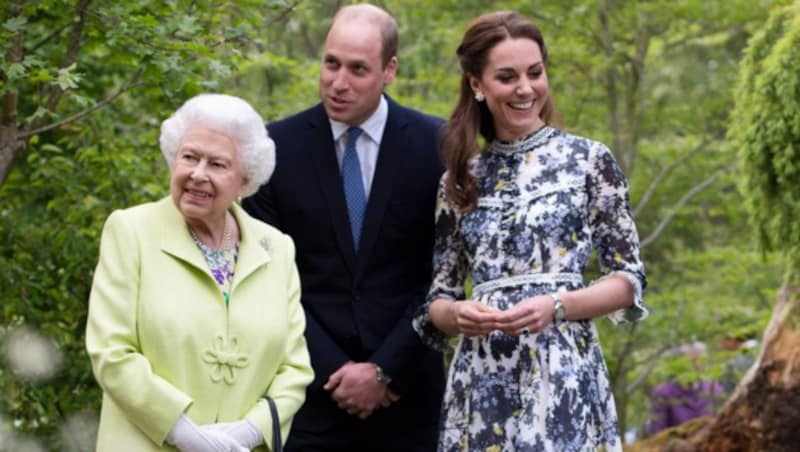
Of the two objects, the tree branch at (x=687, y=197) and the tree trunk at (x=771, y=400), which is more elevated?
the tree branch at (x=687, y=197)

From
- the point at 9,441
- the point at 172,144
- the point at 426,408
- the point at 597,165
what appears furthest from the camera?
the point at 9,441

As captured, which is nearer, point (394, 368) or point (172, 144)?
point (172, 144)

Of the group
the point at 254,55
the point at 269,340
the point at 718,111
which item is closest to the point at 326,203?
the point at 269,340

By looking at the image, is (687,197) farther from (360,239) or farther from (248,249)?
(248,249)

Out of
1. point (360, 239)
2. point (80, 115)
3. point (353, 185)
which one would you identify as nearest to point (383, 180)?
point (353, 185)

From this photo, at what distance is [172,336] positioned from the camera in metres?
3.46

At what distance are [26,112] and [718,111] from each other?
616cm

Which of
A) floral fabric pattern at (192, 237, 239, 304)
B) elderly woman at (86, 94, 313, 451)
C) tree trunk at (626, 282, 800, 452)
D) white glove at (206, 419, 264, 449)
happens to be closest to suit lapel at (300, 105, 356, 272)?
elderly woman at (86, 94, 313, 451)

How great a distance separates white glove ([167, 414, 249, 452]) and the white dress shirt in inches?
52.3

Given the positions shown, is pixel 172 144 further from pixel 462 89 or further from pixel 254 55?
pixel 254 55

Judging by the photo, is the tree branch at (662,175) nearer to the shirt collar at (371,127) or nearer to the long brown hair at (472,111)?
the shirt collar at (371,127)

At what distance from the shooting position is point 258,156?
368 centimetres

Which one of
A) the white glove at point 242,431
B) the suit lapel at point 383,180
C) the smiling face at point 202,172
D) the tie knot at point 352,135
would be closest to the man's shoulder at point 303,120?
the tie knot at point 352,135

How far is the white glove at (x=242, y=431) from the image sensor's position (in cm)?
350
